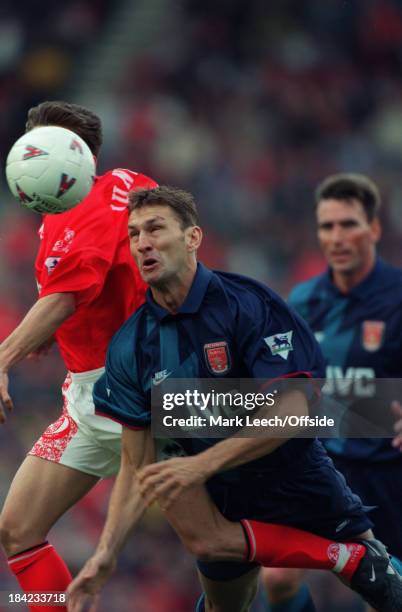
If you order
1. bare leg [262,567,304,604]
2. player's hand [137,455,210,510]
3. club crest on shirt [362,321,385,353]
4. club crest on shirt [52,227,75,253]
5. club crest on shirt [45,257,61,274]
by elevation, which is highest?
club crest on shirt [52,227,75,253]

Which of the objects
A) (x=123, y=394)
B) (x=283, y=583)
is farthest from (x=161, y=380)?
(x=283, y=583)

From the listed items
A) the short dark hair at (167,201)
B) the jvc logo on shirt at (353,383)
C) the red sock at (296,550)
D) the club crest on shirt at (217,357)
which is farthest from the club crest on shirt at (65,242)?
the jvc logo on shirt at (353,383)

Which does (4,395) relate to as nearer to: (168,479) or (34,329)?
(34,329)

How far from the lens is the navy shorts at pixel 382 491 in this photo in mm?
5773

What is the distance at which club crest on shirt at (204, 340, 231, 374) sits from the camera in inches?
177

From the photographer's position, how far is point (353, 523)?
15.6 ft

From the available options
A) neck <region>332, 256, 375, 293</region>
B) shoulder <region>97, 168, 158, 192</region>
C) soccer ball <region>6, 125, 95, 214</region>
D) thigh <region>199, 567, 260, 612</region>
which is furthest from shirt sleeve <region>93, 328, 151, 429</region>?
neck <region>332, 256, 375, 293</region>

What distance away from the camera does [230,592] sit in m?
4.98

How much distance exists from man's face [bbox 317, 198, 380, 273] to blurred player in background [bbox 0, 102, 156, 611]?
1.50 metres

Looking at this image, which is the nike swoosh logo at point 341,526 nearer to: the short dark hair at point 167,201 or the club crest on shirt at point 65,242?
the short dark hair at point 167,201

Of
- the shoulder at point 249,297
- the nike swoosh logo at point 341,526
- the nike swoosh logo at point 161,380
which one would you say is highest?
the shoulder at point 249,297

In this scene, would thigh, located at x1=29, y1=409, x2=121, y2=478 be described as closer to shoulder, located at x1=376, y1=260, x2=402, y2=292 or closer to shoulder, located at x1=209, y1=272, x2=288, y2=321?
shoulder, located at x1=209, y1=272, x2=288, y2=321

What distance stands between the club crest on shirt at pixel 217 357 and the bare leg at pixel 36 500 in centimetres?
89

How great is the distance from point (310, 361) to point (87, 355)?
3.78ft
